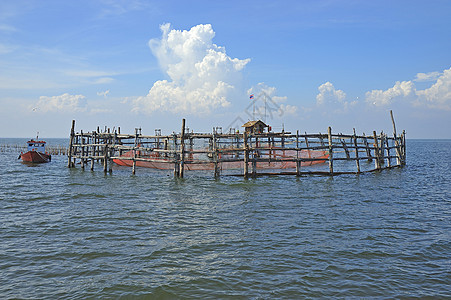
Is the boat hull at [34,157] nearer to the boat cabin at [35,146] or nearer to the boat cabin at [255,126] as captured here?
the boat cabin at [35,146]

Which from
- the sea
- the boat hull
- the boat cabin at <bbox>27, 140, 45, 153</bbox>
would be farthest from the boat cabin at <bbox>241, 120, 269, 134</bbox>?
the boat cabin at <bbox>27, 140, 45, 153</bbox>

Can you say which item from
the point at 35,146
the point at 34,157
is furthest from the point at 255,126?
the point at 35,146

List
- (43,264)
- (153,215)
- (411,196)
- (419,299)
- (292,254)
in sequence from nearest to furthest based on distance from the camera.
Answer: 1. (419,299)
2. (43,264)
3. (292,254)
4. (153,215)
5. (411,196)

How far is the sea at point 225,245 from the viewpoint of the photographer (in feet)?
22.9

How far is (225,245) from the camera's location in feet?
31.5

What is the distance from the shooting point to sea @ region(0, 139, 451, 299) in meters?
6.99

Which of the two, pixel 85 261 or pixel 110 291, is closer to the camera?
pixel 110 291

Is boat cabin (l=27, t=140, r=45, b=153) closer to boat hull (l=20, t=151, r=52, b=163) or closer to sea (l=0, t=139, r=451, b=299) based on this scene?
boat hull (l=20, t=151, r=52, b=163)

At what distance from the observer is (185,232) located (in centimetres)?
1093

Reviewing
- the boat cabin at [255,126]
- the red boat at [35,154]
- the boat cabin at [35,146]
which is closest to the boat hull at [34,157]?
the red boat at [35,154]

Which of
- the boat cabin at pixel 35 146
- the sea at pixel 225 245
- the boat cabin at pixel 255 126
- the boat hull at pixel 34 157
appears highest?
the boat cabin at pixel 255 126

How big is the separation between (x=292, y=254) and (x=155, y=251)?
4.08 meters

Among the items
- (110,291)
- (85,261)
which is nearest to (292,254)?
(110,291)

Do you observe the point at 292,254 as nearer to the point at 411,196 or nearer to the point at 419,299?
the point at 419,299
